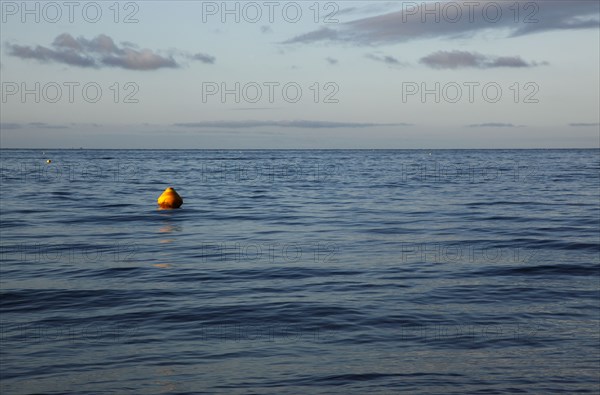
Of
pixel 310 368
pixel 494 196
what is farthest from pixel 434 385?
pixel 494 196

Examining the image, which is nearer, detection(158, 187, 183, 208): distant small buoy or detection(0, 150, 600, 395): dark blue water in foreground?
detection(0, 150, 600, 395): dark blue water in foreground

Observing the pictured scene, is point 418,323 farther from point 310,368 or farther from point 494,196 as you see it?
point 494,196

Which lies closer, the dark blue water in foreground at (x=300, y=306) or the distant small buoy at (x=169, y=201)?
the dark blue water in foreground at (x=300, y=306)

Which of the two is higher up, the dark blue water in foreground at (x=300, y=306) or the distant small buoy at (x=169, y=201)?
the distant small buoy at (x=169, y=201)

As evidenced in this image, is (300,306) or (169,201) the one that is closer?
(300,306)

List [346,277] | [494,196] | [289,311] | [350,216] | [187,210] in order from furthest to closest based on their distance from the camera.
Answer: [494,196] < [187,210] < [350,216] < [346,277] < [289,311]

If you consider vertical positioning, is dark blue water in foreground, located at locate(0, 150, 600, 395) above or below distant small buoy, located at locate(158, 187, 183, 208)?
below

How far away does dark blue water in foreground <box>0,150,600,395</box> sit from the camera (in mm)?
9070

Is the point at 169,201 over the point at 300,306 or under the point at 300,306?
over

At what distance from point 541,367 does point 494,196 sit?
34815 millimetres

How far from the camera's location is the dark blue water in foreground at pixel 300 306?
357 inches

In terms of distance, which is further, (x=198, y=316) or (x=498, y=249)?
(x=498, y=249)

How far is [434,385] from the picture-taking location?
8695 millimetres

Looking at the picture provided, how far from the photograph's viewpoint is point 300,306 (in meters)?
13.3
